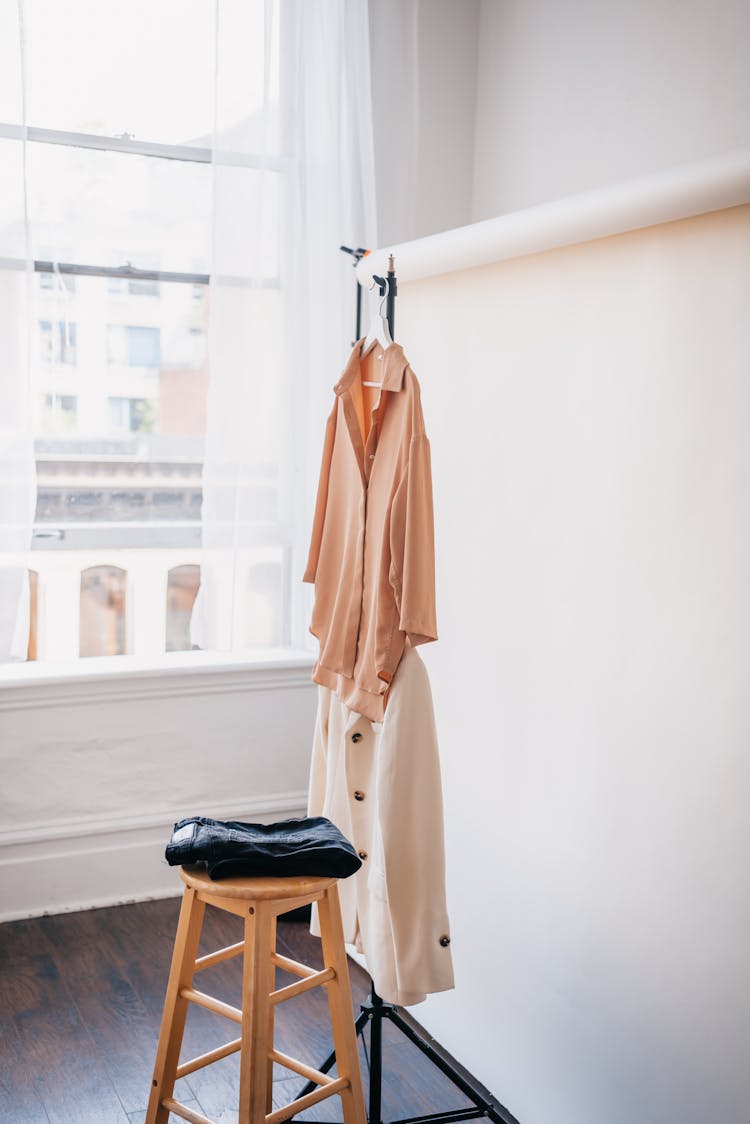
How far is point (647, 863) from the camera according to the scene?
1.74 m

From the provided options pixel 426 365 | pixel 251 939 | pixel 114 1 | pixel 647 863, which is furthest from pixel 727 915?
pixel 114 1

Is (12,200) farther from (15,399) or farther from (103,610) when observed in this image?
(103,610)

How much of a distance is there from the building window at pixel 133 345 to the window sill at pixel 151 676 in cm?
82

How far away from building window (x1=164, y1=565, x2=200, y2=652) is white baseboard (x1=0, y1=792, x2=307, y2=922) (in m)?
0.50

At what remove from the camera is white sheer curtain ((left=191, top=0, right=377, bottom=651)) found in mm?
2848

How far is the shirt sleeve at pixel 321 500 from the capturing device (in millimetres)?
2037

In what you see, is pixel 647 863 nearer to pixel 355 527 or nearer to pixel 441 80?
pixel 355 527

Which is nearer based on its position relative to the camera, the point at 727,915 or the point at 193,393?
the point at 727,915

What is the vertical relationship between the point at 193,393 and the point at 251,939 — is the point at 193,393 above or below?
above

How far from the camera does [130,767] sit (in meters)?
3.00

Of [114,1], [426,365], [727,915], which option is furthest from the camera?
[114,1]

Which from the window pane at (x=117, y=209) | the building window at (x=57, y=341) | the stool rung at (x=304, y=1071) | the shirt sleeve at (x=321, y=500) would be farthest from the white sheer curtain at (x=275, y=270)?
the stool rung at (x=304, y=1071)

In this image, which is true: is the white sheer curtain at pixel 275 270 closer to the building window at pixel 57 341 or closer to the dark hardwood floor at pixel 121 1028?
the building window at pixel 57 341

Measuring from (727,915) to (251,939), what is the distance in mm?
716
